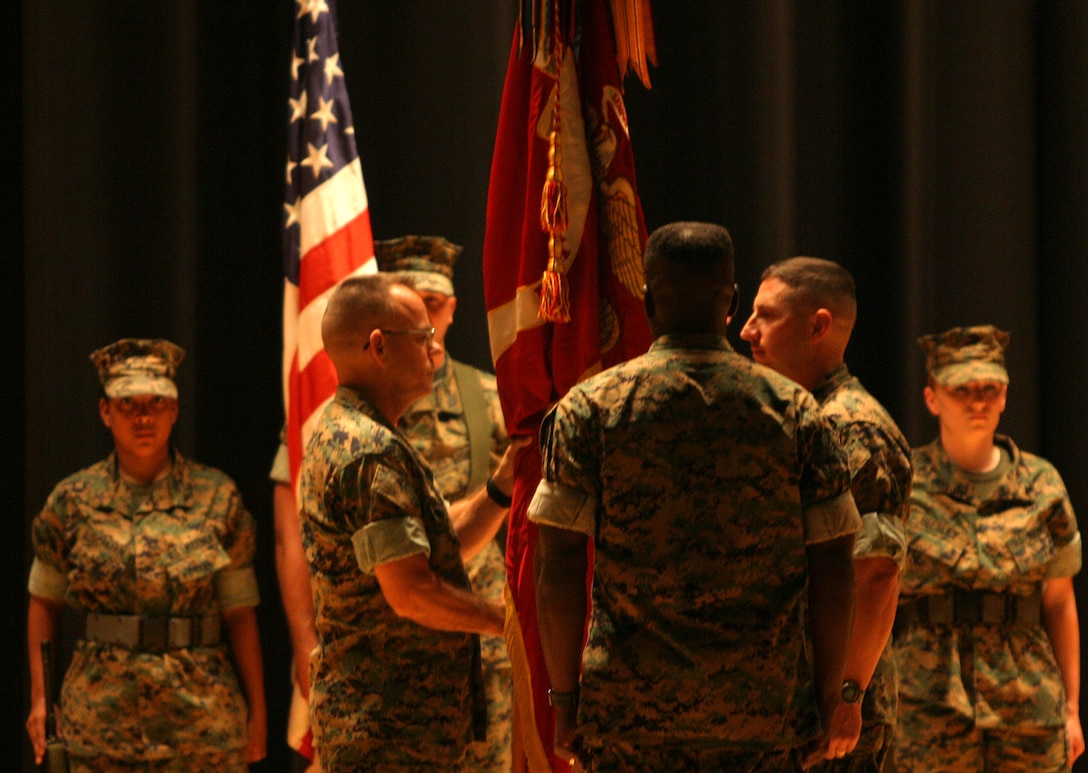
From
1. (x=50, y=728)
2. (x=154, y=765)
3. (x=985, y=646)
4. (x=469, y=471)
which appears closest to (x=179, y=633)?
(x=154, y=765)

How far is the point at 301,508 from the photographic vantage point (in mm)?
2482

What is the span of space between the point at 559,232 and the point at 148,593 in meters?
1.83

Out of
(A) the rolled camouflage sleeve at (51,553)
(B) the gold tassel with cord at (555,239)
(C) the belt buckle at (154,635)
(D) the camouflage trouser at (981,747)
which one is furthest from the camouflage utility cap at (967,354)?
(A) the rolled camouflage sleeve at (51,553)

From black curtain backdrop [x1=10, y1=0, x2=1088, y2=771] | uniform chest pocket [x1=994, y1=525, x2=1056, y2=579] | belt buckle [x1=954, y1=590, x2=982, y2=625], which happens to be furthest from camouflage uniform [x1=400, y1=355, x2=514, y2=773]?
uniform chest pocket [x1=994, y1=525, x2=1056, y2=579]

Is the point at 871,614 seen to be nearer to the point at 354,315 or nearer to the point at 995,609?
the point at 354,315

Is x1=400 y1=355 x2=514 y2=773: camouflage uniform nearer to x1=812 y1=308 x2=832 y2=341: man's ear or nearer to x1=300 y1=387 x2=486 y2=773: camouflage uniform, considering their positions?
x1=300 y1=387 x2=486 y2=773: camouflage uniform

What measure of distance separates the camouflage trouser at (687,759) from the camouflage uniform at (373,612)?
1.90 ft

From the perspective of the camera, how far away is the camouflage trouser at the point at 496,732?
3348 millimetres

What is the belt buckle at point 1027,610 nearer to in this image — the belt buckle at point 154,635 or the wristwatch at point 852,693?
the wristwatch at point 852,693

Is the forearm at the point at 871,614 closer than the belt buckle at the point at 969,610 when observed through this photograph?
Yes

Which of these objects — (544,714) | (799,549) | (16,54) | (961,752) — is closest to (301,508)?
(544,714)

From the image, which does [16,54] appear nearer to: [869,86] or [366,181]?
[366,181]

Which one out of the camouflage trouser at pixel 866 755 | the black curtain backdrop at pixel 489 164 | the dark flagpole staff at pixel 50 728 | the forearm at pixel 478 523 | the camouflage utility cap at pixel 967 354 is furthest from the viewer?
the black curtain backdrop at pixel 489 164

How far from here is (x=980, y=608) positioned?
3.78 m
